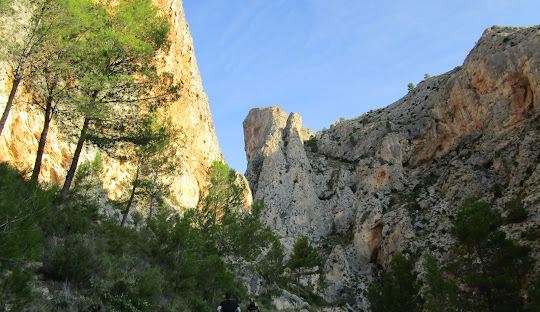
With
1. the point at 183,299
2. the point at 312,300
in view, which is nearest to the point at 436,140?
the point at 312,300

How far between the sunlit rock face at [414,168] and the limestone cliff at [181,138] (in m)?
16.2

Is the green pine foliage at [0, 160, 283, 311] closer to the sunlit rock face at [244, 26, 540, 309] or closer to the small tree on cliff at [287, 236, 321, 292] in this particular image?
the small tree on cliff at [287, 236, 321, 292]

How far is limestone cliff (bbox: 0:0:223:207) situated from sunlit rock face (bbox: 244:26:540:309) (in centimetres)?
1624

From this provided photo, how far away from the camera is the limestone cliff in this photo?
57.1 ft

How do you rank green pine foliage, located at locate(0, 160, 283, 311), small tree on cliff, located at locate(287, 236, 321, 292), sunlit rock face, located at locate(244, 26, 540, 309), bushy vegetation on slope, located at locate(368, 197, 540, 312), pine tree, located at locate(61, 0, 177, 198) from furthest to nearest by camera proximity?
1. small tree on cliff, located at locate(287, 236, 321, 292)
2. sunlit rock face, located at locate(244, 26, 540, 309)
3. bushy vegetation on slope, located at locate(368, 197, 540, 312)
4. pine tree, located at locate(61, 0, 177, 198)
5. green pine foliage, located at locate(0, 160, 283, 311)

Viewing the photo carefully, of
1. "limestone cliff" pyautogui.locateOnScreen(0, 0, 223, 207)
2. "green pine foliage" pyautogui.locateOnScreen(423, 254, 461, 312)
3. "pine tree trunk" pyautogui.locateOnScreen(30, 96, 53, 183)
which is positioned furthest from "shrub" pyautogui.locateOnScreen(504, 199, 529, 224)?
"pine tree trunk" pyautogui.locateOnScreen(30, 96, 53, 183)

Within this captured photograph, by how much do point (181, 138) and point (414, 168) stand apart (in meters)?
35.9

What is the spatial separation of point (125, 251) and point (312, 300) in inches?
1089

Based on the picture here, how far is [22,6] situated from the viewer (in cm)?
1192

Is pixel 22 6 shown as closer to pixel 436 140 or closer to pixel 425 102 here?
pixel 436 140

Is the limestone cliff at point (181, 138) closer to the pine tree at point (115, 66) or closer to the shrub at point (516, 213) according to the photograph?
the pine tree at point (115, 66)

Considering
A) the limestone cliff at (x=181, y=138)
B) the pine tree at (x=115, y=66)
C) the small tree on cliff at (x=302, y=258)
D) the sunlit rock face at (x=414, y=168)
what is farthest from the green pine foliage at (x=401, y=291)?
the pine tree at (x=115, y=66)

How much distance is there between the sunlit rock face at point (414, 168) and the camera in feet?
121

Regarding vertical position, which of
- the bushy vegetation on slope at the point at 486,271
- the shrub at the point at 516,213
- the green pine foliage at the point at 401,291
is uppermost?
the shrub at the point at 516,213
